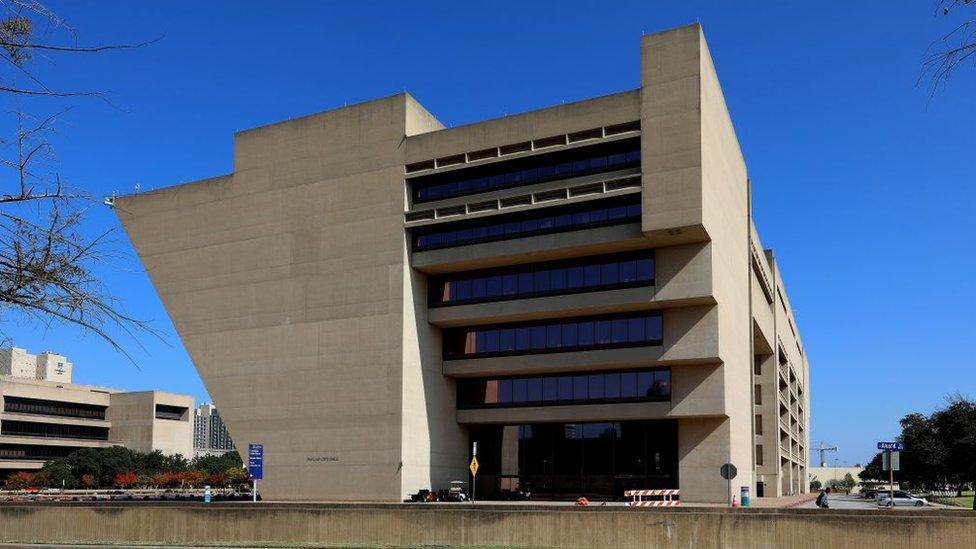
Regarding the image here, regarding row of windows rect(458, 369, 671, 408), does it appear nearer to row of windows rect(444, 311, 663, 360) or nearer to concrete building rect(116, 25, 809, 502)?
concrete building rect(116, 25, 809, 502)

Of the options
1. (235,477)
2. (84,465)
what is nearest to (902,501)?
(235,477)

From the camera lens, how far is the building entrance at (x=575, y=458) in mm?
53219

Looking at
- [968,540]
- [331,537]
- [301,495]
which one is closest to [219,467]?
[301,495]

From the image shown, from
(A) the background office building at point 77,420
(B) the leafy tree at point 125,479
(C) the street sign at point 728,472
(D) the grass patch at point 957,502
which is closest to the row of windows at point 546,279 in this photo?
(C) the street sign at point 728,472

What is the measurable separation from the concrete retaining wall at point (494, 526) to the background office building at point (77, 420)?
9950 centimetres

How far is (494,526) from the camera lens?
79.7 feet

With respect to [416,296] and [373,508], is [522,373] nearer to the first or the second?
[416,296]

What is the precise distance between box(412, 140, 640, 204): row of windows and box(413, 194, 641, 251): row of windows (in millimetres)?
1851

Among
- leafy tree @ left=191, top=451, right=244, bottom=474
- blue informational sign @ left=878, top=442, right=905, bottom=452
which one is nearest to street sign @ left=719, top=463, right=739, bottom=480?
blue informational sign @ left=878, top=442, right=905, bottom=452

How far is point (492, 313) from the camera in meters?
55.2

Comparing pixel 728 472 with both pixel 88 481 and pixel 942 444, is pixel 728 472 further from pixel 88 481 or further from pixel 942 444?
pixel 88 481

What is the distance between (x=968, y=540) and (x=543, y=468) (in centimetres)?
3801

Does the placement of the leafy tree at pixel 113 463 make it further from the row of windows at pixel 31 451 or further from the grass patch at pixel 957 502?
the grass patch at pixel 957 502

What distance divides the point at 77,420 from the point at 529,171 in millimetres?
100309
